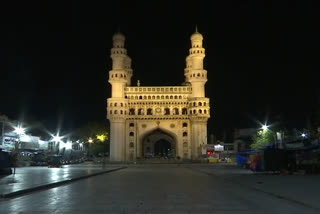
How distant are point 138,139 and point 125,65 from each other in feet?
67.0

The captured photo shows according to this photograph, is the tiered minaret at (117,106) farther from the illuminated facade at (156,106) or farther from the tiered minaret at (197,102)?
the tiered minaret at (197,102)

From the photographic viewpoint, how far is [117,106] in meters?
80.1

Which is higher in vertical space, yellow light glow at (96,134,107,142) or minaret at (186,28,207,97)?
minaret at (186,28,207,97)

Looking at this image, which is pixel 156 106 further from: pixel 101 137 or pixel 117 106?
pixel 101 137

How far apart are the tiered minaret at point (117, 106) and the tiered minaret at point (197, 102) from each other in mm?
15854

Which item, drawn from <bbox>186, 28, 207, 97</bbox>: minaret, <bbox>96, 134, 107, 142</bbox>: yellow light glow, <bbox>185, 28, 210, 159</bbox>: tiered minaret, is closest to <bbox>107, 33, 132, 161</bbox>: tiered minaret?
<bbox>96, 134, 107, 142</bbox>: yellow light glow

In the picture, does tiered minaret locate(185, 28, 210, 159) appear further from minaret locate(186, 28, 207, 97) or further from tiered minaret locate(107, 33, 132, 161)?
tiered minaret locate(107, 33, 132, 161)

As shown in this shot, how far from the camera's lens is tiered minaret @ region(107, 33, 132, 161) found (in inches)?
3132

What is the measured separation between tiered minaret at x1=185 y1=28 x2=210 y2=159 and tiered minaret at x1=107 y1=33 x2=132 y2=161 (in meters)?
15.9

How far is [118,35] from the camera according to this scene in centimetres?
8500

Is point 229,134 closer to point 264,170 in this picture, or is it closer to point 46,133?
point 46,133

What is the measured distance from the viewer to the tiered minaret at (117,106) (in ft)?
261

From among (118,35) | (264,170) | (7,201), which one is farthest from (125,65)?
(7,201)

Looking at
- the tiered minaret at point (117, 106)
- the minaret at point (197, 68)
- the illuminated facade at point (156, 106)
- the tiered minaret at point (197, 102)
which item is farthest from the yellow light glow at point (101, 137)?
the minaret at point (197, 68)
